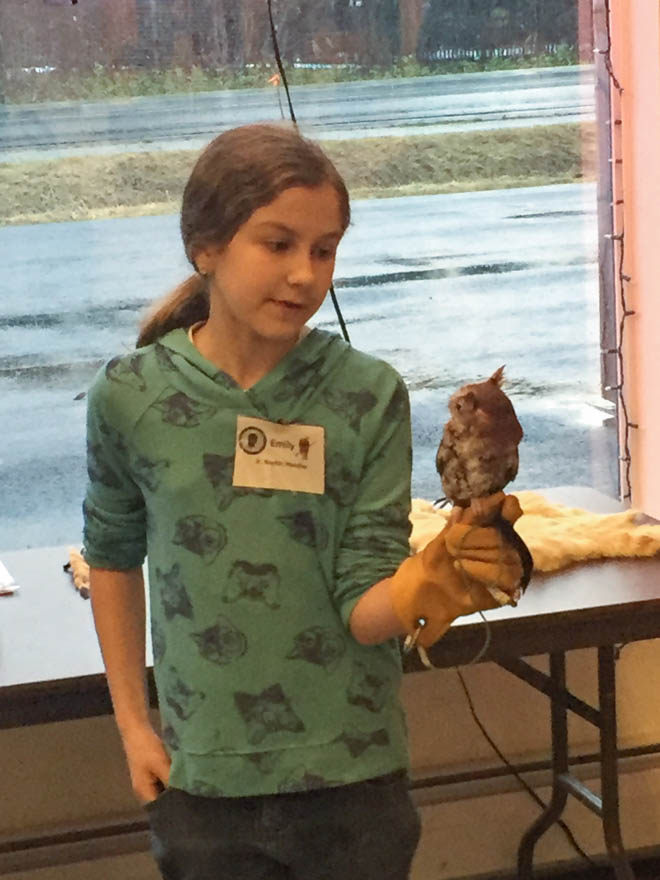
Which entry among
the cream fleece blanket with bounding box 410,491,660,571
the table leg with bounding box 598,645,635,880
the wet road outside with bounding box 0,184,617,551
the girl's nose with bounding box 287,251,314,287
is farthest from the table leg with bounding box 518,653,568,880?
the girl's nose with bounding box 287,251,314,287

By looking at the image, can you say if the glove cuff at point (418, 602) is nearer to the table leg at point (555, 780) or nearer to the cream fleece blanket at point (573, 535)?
the cream fleece blanket at point (573, 535)

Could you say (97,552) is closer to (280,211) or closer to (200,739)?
(200,739)

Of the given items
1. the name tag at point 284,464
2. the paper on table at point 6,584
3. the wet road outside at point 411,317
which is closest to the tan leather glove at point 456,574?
the name tag at point 284,464

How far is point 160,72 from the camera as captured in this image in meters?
2.24

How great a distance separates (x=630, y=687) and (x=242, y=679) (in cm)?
137

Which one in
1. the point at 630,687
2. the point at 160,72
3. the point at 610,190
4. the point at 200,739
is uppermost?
the point at 160,72

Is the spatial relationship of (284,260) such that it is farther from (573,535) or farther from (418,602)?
(573,535)

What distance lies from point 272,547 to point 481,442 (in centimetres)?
26

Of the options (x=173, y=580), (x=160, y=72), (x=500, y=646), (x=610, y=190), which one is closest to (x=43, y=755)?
(x=500, y=646)

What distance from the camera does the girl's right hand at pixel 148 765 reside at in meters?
1.21

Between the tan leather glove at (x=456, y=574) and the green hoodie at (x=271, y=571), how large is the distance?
72mm

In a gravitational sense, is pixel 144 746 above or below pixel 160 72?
below

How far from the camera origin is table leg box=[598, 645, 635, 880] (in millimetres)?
1884

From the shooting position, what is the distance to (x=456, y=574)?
103cm
